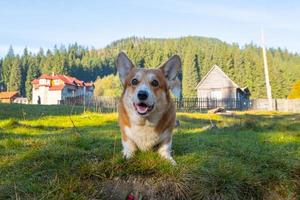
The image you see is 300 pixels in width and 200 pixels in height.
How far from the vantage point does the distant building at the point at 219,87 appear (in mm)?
55312

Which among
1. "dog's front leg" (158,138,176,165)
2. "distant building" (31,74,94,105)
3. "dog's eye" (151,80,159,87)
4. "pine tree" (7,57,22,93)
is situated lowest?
"dog's front leg" (158,138,176,165)

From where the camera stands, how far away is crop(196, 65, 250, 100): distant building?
55.3 meters

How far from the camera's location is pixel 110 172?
4148 mm

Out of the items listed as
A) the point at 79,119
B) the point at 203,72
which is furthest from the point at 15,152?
the point at 203,72

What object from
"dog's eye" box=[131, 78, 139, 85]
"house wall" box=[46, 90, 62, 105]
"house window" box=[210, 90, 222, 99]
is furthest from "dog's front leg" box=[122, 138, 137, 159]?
"house wall" box=[46, 90, 62, 105]

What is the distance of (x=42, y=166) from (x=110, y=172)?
0.84 m

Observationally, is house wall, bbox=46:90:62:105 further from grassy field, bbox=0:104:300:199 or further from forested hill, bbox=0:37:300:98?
grassy field, bbox=0:104:300:199

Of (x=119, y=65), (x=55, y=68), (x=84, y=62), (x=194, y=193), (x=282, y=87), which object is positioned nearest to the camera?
(x=194, y=193)

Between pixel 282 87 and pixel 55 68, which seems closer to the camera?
pixel 282 87

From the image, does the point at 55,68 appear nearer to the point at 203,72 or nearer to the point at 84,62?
the point at 84,62

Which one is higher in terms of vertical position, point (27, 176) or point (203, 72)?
point (203, 72)

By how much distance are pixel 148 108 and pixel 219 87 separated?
5316cm

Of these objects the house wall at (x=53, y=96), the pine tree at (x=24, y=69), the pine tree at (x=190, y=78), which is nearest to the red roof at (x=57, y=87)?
the house wall at (x=53, y=96)

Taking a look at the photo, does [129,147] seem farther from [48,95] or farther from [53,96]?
[48,95]
